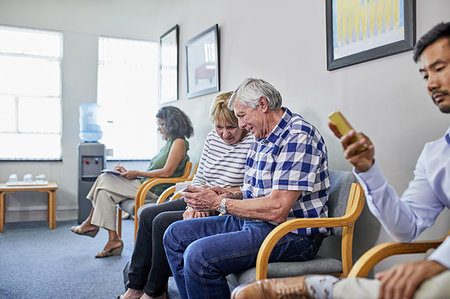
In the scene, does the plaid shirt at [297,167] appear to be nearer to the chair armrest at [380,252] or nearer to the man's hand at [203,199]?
the man's hand at [203,199]

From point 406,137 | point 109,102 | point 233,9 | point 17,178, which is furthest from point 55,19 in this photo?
point 406,137

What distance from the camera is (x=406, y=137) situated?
1.75 metres

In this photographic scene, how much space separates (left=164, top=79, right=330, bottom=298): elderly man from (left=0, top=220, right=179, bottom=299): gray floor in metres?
0.87

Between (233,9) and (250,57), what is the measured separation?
1.67 ft

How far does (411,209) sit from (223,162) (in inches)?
50.3

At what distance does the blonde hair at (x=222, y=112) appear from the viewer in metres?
2.30

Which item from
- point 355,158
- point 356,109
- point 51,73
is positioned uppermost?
point 51,73

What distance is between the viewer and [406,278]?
36.0 inches

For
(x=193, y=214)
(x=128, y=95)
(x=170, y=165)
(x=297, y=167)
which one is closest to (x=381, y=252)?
(x=297, y=167)

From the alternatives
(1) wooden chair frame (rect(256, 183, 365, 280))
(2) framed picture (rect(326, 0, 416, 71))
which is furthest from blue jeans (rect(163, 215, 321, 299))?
(2) framed picture (rect(326, 0, 416, 71))

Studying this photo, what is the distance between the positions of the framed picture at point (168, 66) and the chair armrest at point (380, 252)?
3431mm

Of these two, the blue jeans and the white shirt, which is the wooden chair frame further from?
the white shirt

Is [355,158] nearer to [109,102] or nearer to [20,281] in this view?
[20,281]

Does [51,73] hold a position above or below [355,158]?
above
